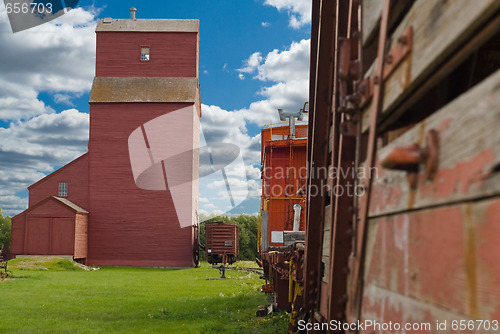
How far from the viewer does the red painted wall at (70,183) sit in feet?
109

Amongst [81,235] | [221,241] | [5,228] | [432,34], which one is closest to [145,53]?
[81,235]

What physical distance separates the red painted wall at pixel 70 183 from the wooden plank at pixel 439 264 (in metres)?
33.1

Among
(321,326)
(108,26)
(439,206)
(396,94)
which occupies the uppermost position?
(108,26)

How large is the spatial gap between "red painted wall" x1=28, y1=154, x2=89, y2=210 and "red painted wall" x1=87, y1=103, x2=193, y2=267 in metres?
0.76

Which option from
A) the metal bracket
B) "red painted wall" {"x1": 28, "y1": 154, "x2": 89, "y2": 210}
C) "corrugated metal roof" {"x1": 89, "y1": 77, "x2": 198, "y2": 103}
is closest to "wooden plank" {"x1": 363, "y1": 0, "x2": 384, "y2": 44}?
the metal bracket

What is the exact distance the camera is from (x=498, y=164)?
121 centimetres

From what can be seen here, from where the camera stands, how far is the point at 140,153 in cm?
3288

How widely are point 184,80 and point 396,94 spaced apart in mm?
33700

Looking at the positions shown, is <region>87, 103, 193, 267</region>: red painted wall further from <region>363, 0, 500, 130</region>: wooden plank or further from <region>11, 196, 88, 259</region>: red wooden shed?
<region>363, 0, 500, 130</region>: wooden plank

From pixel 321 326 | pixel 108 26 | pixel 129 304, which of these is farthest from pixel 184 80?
pixel 321 326

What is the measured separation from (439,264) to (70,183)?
34.3 meters

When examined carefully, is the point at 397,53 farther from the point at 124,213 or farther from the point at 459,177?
the point at 124,213

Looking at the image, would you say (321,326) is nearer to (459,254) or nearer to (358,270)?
(358,270)

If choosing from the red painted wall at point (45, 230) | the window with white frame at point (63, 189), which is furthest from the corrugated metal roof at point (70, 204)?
the window with white frame at point (63, 189)
